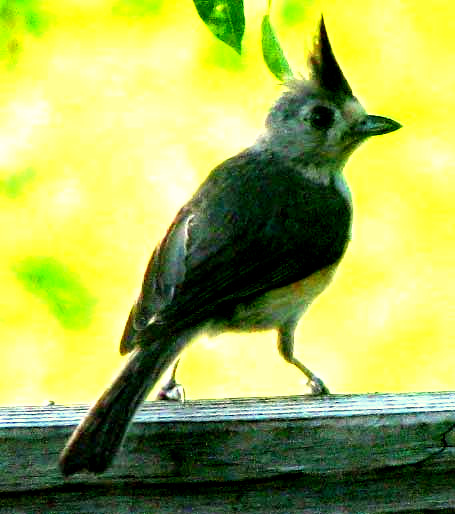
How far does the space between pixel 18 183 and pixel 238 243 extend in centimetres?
283

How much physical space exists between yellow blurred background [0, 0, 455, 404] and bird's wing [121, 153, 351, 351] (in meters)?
0.88

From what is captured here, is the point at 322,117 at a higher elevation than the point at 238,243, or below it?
higher

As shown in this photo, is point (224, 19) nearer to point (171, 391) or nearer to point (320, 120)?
point (171, 391)

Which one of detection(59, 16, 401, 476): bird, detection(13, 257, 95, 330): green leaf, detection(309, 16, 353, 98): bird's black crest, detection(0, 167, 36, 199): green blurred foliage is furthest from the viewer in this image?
detection(0, 167, 36, 199): green blurred foliage

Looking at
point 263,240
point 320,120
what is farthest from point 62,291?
point 263,240

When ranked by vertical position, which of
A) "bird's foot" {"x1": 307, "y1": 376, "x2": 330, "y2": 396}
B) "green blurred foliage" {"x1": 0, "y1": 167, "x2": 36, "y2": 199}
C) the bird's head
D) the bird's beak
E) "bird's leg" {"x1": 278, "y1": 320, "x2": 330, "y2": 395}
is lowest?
"bird's foot" {"x1": 307, "y1": 376, "x2": 330, "y2": 396}

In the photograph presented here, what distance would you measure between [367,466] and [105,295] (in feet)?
12.7

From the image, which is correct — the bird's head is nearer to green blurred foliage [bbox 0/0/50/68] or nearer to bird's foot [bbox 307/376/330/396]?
bird's foot [bbox 307/376/330/396]

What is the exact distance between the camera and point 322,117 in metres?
4.90

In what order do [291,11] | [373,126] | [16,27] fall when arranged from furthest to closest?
[291,11] → [16,27] → [373,126]

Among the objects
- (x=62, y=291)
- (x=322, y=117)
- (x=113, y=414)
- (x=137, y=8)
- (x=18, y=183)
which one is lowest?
(x=113, y=414)

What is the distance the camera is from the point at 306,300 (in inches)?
166

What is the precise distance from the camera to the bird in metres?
3.50

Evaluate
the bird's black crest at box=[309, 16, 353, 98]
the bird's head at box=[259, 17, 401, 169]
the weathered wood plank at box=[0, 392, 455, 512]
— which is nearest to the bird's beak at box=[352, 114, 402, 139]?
the bird's head at box=[259, 17, 401, 169]
